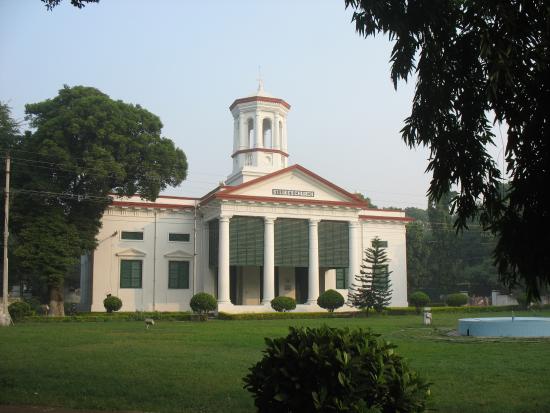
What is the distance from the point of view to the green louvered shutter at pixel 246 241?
37.2 m

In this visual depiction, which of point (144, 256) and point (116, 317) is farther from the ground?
point (144, 256)

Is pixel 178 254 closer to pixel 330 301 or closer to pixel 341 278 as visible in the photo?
pixel 330 301

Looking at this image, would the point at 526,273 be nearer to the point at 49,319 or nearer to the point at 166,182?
the point at 49,319

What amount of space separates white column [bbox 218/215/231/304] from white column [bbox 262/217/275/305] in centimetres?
244

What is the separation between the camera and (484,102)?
575cm

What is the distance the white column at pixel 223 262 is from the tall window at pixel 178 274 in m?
4.04

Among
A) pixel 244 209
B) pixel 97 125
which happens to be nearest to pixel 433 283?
pixel 244 209

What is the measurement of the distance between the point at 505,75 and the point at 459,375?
754 cm

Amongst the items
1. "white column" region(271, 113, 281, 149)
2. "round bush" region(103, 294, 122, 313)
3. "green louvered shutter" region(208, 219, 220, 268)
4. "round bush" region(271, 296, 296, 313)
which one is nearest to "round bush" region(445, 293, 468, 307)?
"round bush" region(271, 296, 296, 313)

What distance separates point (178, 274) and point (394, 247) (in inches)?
653

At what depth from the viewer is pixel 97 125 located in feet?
104

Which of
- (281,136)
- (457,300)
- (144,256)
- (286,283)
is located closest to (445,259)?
(457,300)

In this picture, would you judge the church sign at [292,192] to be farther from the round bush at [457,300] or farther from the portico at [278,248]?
the round bush at [457,300]

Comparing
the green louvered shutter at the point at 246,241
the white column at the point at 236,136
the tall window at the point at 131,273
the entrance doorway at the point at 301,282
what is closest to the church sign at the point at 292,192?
the green louvered shutter at the point at 246,241
